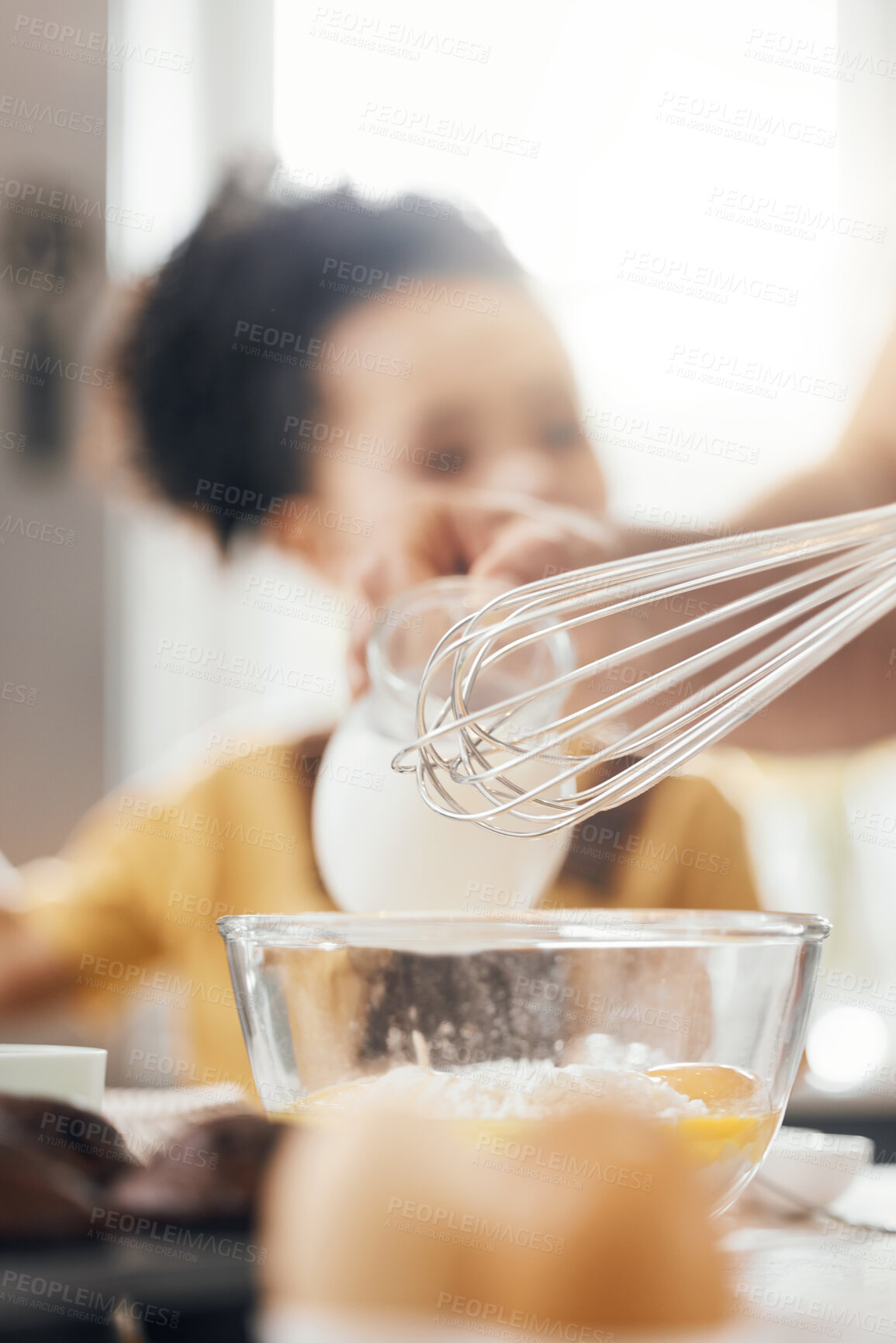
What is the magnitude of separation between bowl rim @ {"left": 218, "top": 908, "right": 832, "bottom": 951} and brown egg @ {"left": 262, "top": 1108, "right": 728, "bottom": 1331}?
0.07 metres

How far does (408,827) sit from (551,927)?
0.22 meters

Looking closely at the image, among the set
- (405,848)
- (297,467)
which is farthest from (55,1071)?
(297,467)

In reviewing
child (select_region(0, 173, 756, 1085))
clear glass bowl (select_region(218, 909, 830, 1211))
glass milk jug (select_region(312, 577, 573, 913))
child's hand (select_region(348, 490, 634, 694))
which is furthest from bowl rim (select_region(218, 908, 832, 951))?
child (select_region(0, 173, 756, 1085))

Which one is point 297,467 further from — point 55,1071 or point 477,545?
point 55,1071

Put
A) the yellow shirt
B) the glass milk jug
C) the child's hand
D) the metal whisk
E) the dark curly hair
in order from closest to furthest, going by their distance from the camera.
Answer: the metal whisk
the glass milk jug
the child's hand
the yellow shirt
the dark curly hair

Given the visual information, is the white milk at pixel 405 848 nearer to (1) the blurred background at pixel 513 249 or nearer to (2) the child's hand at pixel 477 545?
(2) the child's hand at pixel 477 545

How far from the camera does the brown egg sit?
12 centimetres

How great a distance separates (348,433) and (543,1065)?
0.77m

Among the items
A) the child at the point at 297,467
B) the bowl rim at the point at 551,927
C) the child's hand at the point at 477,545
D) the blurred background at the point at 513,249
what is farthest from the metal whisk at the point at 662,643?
the blurred background at the point at 513,249

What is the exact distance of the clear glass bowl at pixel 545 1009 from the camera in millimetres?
203

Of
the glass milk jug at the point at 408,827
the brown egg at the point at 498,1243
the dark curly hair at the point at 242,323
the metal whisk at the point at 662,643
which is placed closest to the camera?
the brown egg at the point at 498,1243

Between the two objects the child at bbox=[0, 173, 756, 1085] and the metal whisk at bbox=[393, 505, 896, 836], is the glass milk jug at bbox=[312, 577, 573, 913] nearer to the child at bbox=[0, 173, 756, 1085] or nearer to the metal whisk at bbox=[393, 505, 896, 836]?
the metal whisk at bbox=[393, 505, 896, 836]

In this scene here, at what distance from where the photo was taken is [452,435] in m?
0.87

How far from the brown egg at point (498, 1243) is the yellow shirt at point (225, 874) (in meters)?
0.58
